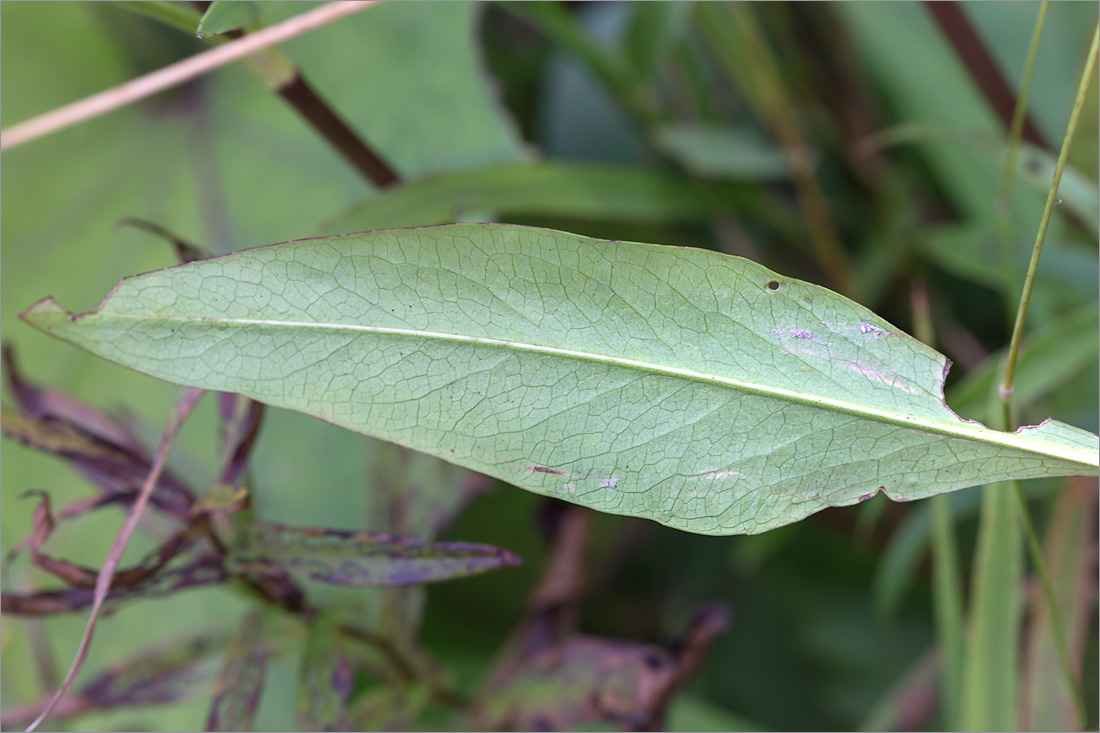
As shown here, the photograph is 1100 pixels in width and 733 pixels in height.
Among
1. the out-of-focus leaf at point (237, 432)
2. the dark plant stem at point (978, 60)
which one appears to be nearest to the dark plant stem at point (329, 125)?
the out-of-focus leaf at point (237, 432)

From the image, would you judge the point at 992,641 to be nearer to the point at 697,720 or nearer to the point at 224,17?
the point at 697,720

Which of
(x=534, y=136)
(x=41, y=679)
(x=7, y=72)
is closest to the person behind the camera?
(x=41, y=679)

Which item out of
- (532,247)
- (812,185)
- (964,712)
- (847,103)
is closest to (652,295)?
(532,247)

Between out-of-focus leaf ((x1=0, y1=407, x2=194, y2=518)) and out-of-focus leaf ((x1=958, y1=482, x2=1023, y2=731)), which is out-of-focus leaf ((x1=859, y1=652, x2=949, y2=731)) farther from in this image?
out-of-focus leaf ((x1=0, y1=407, x2=194, y2=518))

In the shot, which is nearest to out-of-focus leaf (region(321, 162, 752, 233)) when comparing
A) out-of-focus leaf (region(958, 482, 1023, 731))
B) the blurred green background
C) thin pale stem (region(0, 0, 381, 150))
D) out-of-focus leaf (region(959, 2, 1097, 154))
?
the blurred green background

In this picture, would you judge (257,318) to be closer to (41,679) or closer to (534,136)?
(41,679)

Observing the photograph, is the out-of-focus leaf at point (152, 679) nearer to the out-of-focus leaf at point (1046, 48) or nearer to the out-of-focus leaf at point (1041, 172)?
the out-of-focus leaf at point (1041, 172)

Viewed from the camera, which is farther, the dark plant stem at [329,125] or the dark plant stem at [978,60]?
the dark plant stem at [978,60]
